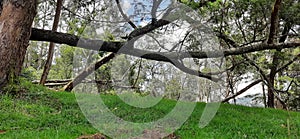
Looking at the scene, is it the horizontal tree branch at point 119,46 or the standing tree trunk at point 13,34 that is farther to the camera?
the horizontal tree branch at point 119,46

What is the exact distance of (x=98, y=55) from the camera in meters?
9.52

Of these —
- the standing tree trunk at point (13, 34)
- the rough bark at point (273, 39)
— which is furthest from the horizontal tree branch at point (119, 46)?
the standing tree trunk at point (13, 34)

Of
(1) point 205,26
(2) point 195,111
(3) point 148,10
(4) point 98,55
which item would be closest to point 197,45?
(1) point 205,26

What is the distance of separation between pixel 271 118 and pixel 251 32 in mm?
4200

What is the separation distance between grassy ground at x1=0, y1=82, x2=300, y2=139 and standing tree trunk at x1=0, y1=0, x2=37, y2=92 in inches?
18.9

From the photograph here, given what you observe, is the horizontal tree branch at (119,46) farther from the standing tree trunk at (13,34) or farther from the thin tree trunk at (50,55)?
the thin tree trunk at (50,55)

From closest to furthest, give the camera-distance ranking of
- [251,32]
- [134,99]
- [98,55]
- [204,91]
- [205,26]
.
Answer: [134,99] < [205,26] < [98,55] < [251,32] < [204,91]

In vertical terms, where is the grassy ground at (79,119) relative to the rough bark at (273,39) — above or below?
below

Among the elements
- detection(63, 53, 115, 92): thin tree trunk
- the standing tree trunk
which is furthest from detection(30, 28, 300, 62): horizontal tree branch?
detection(63, 53, 115, 92): thin tree trunk

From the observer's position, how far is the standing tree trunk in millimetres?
5941

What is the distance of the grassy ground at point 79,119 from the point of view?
4.46 metres

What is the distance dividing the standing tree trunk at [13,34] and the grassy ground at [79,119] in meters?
0.48

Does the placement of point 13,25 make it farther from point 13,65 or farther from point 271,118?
point 271,118

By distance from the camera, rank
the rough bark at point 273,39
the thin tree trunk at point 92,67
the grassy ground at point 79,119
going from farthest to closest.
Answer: the thin tree trunk at point 92,67
the rough bark at point 273,39
the grassy ground at point 79,119
